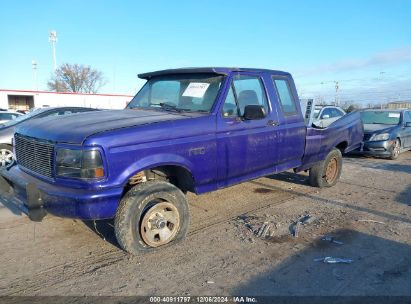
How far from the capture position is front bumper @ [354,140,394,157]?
10953 mm

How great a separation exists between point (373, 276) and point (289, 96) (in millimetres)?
3253

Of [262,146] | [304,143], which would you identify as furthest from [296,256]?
[304,143]

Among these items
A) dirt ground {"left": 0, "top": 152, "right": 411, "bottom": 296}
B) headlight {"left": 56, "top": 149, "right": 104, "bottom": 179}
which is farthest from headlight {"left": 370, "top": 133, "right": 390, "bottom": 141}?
headlight {"left": 56, "top": 149, "right": 104, "bottom": 179}

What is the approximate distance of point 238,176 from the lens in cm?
498

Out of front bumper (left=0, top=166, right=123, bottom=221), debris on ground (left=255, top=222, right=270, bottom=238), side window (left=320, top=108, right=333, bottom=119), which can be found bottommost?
debris on ground (left=255, top=222, right=270, bottom=238)

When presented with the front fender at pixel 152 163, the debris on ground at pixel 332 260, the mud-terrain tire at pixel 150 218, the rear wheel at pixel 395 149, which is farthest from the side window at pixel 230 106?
the rear wheel at pixel 395 149

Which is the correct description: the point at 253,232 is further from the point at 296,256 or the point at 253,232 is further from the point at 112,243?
the point at 112,243

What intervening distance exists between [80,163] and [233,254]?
196 centimetres

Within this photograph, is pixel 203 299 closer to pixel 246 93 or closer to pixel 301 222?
pixel 301 222

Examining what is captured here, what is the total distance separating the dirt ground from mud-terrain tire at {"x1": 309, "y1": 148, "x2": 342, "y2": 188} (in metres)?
0.83

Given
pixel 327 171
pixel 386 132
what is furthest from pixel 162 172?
pixel 386 132

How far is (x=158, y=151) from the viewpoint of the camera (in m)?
3.92

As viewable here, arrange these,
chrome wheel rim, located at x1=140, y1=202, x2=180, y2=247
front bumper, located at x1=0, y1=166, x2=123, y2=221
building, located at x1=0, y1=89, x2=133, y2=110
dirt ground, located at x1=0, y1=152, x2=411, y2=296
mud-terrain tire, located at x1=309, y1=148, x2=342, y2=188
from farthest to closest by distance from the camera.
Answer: building, located at x1=0, y1=89, x2=133, y2=110, mud-terrain tire, located at x1=309, y1=148, x2=342, y2=188, chrome wheel rim, located at x1=140, y1=202, x2=180, y2=247, front bumper, located at x1=0, y1=166, x2=123, y2=221, dirt ground, located at x1=0, y1=152, x2=411, y2=296

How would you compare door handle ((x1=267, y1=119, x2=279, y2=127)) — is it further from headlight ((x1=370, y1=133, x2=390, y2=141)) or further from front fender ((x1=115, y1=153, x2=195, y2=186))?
headlight ((x1=370, y1=133, x2=390, y2=141))
